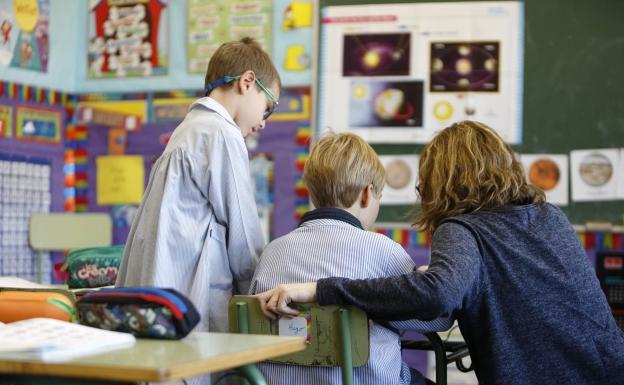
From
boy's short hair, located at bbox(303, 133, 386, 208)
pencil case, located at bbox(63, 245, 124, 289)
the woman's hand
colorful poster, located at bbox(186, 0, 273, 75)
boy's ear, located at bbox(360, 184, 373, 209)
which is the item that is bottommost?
pencil case, located at bbox(63, 245, 124, 289)

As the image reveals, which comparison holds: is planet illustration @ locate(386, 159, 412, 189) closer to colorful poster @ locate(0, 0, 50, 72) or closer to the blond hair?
colorful poster @ locate(0, 0, 50, 72)

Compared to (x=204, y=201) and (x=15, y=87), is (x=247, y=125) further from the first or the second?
(x=15, y=87)

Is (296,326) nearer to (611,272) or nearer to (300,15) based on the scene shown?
(611,272)

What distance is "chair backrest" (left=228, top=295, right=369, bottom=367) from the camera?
1817 millimetres

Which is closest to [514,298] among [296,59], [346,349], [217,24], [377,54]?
[346,349]

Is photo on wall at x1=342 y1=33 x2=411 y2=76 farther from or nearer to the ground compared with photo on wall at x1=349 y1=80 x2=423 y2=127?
farther from the ground

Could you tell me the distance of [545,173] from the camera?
3.96 metres

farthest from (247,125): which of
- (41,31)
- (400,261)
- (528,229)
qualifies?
(41,31)

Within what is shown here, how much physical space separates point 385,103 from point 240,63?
184 cm

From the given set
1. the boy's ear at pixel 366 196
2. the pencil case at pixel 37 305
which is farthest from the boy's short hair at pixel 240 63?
the pencil case at pixel 37 305

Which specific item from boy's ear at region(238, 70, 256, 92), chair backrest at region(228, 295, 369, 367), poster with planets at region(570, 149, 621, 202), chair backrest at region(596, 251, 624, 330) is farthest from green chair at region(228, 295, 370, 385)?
poster with planets at region(570, 149, 621, 202)

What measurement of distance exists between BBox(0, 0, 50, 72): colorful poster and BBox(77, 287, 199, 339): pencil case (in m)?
3.14

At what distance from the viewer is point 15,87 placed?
14.1 ft

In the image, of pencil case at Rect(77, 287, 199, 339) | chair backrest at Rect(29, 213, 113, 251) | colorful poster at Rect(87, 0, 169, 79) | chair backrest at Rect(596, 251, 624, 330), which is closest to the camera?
pencil case at Rect(77, 287, 199, 339)
